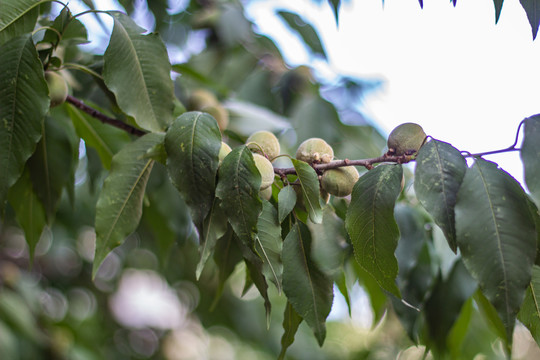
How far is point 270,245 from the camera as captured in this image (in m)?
0.70

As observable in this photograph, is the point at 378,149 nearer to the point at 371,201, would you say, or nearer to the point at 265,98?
the point at 265,98

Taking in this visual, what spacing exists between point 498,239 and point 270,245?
28cm

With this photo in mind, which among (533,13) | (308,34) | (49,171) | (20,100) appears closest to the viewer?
(533,13)

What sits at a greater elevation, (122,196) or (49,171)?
(122,196)

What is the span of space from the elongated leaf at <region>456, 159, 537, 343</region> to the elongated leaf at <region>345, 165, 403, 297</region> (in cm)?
9

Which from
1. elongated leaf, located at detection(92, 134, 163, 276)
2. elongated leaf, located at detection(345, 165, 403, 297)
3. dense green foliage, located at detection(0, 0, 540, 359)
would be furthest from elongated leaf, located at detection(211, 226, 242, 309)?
elongated leaf, located at detection(345, 165, 403, 297)

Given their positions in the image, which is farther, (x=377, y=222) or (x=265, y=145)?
(x=265, y=145)

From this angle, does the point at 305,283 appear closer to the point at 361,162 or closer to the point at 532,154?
the point at 361,162

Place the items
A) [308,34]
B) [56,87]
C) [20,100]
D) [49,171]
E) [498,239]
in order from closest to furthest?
1. [498,239]
2. [20,100]
3. [56,87]
4. [49,171]
5. [308,34]

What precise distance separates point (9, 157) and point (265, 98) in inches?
48.5

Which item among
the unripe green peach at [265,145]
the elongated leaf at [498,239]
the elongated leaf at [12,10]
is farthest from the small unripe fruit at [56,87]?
the elongated leaf at [498,239]

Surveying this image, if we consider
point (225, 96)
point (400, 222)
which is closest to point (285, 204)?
point (400, 222)

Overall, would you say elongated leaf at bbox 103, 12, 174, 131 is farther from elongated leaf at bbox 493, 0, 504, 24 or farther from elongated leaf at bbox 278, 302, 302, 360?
elongated leaf at bbox 493, 0, 504, 24

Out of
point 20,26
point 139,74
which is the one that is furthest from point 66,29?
point 139,74
